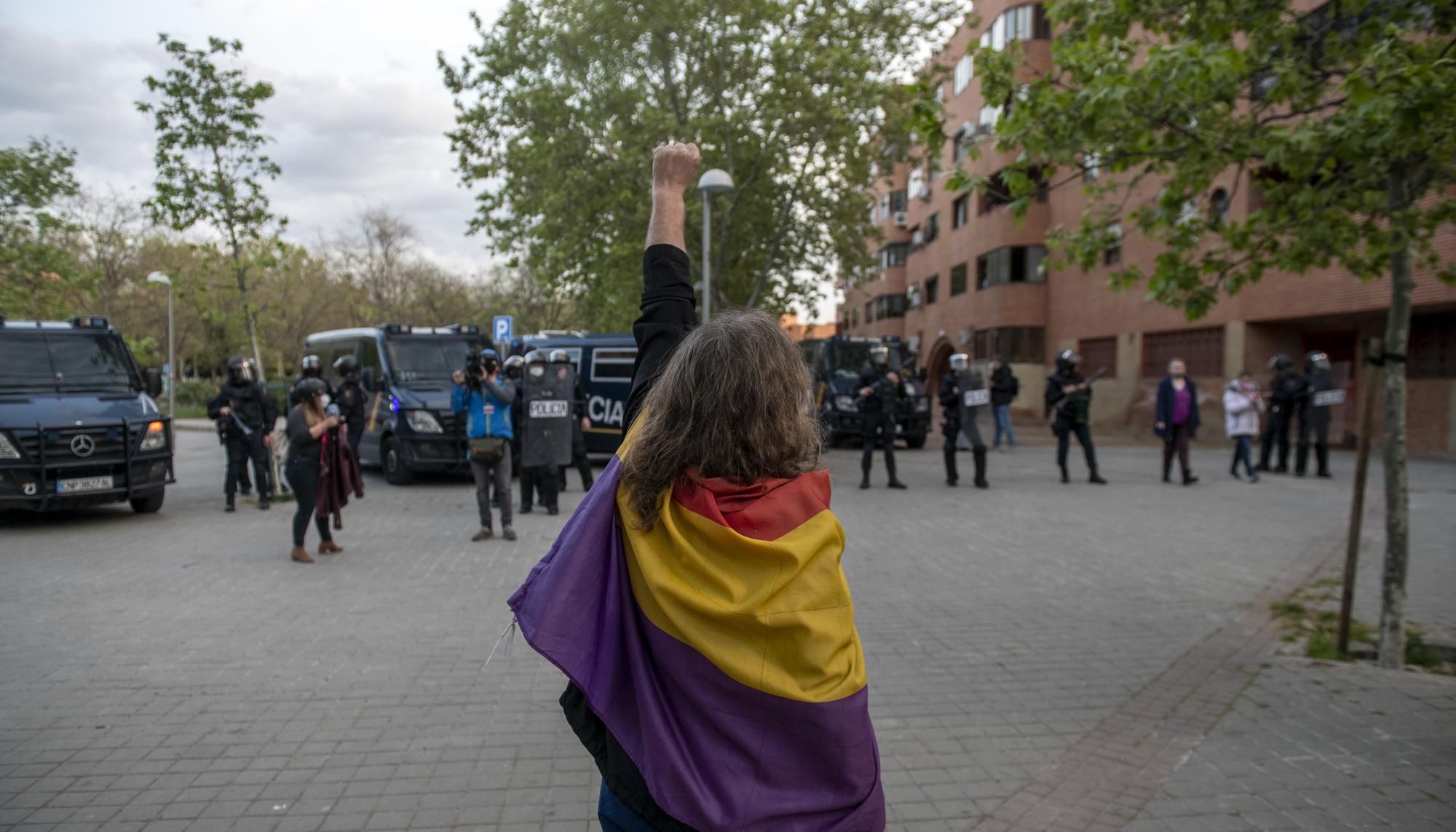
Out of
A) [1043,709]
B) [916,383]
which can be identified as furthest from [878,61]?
[1043,709]

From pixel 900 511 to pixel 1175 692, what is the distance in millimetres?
6437

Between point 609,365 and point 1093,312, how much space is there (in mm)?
19979

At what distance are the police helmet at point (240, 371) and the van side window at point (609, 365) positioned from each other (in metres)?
5.54

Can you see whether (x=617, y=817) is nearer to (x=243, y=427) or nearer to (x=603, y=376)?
(x=243, y=427)

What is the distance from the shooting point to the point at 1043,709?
4.65m

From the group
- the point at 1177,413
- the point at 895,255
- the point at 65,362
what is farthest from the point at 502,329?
the point at 895,255

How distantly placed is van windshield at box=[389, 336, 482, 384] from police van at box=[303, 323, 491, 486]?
11mm

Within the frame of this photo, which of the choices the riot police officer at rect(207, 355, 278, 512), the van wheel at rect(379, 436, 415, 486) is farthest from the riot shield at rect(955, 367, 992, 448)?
the riot police officer at rect(207, 355, 278, 512)

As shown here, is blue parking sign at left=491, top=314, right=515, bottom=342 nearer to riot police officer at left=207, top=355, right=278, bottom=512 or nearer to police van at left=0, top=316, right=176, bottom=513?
riot police officer at left=207, top=355, right=278, bottom=512

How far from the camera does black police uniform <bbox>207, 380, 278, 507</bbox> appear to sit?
11.2m

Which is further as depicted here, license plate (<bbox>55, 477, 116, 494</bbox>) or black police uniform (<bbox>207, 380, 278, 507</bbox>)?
black police uniform (<bbox>207, 380, 278, 507</bbox>)

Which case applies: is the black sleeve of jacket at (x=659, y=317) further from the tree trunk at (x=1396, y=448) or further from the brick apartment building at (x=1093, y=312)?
the brick apartment building at (x=1093, y=312)

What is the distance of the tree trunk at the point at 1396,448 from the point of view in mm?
5211

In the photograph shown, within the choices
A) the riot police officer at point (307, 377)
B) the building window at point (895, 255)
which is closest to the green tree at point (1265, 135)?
the riot police officer at point (307, 377)
